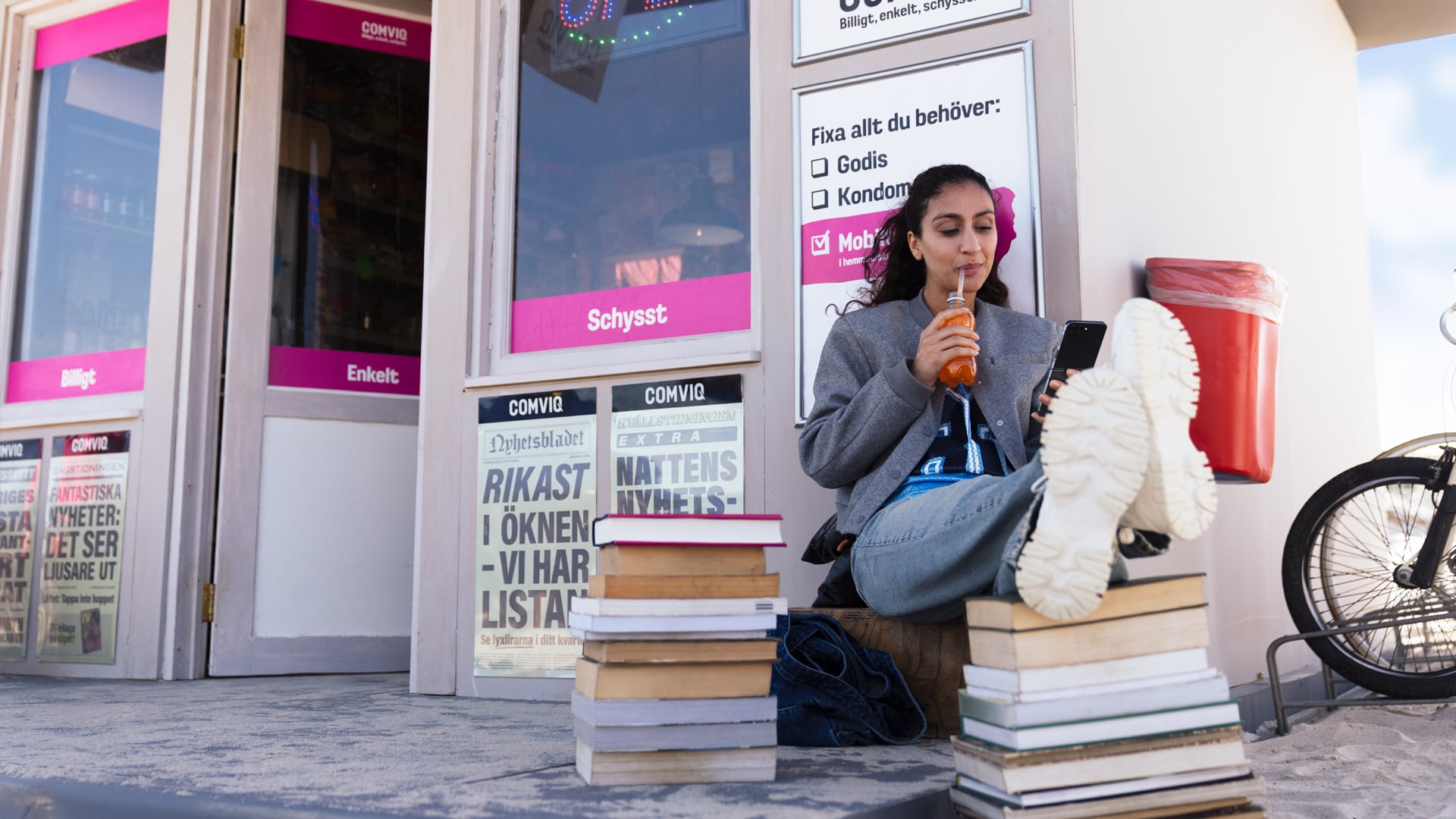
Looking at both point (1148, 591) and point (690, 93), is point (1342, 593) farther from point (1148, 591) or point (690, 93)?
point (690, 93)

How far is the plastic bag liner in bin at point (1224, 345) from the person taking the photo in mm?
2773

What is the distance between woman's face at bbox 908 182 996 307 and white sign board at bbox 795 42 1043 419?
29 centimetres

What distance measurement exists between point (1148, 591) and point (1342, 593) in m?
1.87

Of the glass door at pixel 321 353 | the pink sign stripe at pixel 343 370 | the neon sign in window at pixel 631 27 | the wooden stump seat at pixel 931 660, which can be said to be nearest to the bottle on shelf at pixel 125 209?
the glass door at pixel 321 353

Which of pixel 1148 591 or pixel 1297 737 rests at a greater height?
pixel 1148 591

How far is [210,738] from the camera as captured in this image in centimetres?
234

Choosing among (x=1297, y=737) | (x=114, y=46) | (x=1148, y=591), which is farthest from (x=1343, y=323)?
(x=114, y=46)

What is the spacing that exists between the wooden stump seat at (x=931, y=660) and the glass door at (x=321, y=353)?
2.49 metres

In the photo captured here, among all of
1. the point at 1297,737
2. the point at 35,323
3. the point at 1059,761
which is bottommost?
the point at 1297,737

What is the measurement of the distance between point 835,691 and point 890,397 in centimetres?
56

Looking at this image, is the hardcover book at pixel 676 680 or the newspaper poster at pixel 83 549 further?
the newspaper poster at pixel 83 549

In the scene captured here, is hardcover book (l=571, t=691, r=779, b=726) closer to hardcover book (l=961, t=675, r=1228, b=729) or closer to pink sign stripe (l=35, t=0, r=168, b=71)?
hardcover book (l=961, t=675, r=1228, b=729)

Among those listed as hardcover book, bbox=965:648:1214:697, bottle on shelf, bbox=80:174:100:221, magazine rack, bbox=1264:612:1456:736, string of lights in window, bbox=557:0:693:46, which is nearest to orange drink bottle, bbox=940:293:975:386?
hardcover book, bbox=965:648:1214:697

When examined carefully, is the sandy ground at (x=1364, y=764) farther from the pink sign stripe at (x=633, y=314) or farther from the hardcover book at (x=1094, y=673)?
the pink sign stripe at (x=633, y=314)
